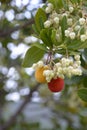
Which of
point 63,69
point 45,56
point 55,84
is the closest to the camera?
point 63,69

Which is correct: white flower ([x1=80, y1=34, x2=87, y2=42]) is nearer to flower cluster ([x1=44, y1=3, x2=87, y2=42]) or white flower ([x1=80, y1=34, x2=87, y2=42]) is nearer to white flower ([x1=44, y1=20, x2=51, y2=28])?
flower cluster ([x1=44, y1=3, x2=87, y2=42])

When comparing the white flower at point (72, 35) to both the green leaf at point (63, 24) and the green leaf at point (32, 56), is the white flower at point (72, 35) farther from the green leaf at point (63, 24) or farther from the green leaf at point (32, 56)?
the green leaf at point (32, 56)

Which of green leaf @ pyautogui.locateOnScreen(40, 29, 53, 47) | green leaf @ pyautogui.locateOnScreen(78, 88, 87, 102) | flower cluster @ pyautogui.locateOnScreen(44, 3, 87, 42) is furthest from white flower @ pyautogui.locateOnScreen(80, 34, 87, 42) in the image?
green leaf @ pyautogui.locateOnScreen(78, 88, 87, 102)

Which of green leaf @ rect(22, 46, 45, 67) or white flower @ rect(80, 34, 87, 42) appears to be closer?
white flower @ rect(80, 34, 87, 42)

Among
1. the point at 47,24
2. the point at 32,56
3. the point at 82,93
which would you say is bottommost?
the point at 82,93

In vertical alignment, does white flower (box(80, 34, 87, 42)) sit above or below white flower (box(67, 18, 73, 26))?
below

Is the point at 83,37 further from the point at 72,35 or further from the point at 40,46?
the point at 40,46

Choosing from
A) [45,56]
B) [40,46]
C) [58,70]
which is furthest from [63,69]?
[45,56]
